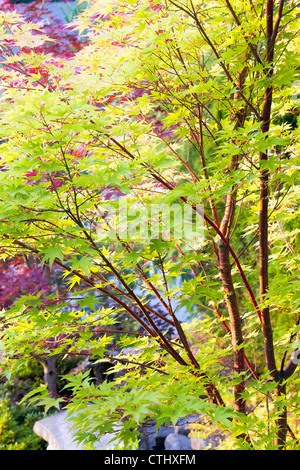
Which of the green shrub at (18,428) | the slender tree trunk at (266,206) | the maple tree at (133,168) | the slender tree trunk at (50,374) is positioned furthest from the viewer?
the slender tree trunk at (50,374)

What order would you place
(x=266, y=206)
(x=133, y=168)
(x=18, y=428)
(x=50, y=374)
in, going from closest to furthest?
(x=133, y=168) → (x=266, y=206) → (x=18, y=428) → (x=50, y=374)

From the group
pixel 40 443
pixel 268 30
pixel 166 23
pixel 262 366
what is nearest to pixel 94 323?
pixel 166 23

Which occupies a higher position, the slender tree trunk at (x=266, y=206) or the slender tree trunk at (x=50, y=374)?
the slender tree trunk at (x=266, y=206)

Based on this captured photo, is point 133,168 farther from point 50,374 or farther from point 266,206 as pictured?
point 50,374

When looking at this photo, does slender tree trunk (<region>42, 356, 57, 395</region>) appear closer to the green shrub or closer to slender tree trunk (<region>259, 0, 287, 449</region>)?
the green shrub

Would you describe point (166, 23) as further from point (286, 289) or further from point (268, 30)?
point (286, 289)

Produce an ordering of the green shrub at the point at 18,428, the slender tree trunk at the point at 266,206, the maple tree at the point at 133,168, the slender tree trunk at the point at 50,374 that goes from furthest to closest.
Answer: the slender tree trunk at the point at 50,374 → the green shrub at the point at 18,428 → the slender tree trunk at the point at 266,206 → the maple tree at the point at 133,168

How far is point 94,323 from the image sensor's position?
1.99m

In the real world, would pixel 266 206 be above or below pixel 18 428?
above

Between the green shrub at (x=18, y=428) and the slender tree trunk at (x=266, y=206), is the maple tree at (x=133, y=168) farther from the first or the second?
the green shrub at (x=18, y=428)

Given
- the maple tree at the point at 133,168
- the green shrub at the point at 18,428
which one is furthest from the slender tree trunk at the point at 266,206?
the green shrub at the point at 18,428

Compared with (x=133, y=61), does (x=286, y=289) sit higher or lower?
lower

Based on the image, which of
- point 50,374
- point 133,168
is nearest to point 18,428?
point 50,374
